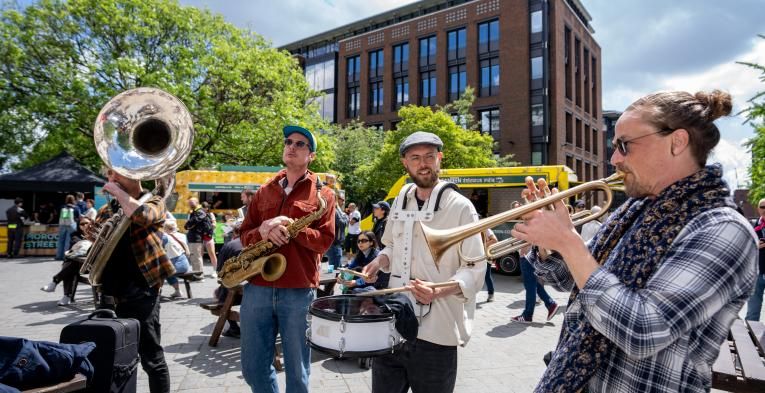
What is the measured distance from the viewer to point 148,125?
3.50m

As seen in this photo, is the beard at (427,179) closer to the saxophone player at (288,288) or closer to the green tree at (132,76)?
the saxophone player at (288,288)

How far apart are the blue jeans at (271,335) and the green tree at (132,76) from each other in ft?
57.6

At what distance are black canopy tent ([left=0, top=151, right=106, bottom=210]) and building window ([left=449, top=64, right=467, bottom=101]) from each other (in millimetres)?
28011

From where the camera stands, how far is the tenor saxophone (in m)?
2.86

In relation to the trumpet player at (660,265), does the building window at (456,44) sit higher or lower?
higher

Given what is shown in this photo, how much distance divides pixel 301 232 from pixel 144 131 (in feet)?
5.57

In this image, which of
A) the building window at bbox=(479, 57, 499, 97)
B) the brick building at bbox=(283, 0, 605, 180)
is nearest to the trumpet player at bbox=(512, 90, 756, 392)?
the brick building at bbox=(283, 0, 605, 180)

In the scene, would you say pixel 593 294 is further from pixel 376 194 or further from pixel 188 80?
pixel 376 194

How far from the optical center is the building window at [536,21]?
33.2m

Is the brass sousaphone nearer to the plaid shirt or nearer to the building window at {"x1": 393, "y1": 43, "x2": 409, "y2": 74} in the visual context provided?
the plaid shirt

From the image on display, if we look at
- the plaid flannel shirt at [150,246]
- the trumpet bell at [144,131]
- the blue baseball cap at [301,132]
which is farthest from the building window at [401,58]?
the plaid flannel shirt at [150,246]

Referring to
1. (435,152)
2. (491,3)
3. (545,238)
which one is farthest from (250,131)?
(491,3)

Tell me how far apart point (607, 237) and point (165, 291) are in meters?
9.04

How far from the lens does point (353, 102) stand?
43375 millimetres
